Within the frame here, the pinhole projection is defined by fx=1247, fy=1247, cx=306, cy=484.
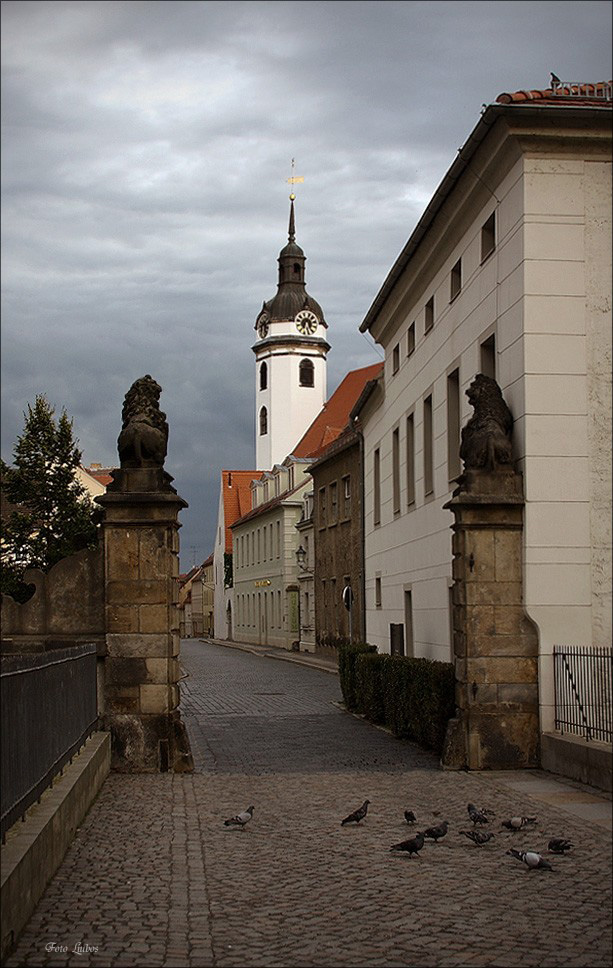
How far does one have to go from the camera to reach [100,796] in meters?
12.3

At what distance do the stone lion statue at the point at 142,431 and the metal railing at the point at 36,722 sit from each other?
325 centimetres

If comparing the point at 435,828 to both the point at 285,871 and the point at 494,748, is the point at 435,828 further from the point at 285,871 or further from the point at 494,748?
the point at 494,748

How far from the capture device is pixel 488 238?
16.8 m

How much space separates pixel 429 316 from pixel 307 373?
74849mm

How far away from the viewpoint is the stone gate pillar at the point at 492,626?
1423cm

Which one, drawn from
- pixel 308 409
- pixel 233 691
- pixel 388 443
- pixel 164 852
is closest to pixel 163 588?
pixel 164 852

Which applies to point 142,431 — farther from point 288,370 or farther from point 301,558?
point 288,370

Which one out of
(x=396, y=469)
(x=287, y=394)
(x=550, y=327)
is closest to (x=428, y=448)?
(x=396, y=469)

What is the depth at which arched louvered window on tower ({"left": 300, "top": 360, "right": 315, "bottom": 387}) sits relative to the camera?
316 ft

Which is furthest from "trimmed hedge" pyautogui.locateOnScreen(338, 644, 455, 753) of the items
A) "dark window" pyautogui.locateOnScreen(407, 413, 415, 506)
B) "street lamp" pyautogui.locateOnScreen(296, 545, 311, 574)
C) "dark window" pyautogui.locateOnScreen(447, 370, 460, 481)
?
"street lamp" pyautogui.locateOnScreen(296, 545, 311, 574)

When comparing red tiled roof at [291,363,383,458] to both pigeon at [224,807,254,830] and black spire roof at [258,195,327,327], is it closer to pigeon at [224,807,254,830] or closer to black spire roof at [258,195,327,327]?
black spire roof at [258,195,327,327]

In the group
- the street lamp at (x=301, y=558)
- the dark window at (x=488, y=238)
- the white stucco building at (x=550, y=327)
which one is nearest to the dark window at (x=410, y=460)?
the white stucco building at (x=550, y=327)

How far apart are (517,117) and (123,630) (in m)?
7.41

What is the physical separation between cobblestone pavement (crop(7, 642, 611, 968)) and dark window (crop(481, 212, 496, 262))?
690cm
